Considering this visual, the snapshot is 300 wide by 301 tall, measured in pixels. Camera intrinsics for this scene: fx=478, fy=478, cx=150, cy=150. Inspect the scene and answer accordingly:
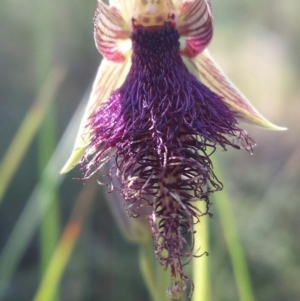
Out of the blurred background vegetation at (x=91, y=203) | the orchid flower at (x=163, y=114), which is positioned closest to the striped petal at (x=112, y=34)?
the orchid flower at (x=163, y=114)

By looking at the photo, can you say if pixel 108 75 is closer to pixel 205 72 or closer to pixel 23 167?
pixel 205 72

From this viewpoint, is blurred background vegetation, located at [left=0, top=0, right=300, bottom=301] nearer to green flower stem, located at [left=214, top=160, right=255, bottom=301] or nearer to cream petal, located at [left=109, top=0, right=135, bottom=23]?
green flower stem, located at [left=214, top=160, right=255, bottom=301]

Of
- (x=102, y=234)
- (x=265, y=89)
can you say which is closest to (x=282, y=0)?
(x=265, y=89)

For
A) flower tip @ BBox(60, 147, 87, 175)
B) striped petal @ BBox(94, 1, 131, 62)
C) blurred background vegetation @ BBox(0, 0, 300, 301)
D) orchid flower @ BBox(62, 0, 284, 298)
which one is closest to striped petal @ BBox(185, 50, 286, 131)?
orchid flower @ BBox(62, 0, 284, 298)

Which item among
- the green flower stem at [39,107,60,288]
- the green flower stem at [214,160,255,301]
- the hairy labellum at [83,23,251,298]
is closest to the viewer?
the hairy labellum at [83,23,251,298]

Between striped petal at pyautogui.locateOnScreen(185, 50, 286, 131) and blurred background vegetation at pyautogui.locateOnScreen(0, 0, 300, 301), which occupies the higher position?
striped petal at pyautogui.locateOnScreen(185, 50, 286, 131)

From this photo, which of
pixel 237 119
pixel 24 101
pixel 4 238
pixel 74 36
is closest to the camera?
pixel 237 119

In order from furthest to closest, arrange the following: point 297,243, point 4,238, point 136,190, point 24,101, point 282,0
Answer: point 282,0
point 24,101
point 4,238
point 297,243
point 136,190
